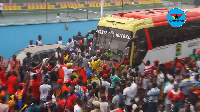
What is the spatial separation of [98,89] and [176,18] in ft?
24.3

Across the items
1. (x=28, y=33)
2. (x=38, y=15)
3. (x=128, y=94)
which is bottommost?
(x=128, y=94)

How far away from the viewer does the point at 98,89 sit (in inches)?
374

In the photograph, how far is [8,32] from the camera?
19359 mm

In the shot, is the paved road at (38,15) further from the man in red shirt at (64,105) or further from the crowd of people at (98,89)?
the man in red shirt at (64,105)

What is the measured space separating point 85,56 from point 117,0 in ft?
55.6

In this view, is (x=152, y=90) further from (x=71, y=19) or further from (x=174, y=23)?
(x=71, y=19)

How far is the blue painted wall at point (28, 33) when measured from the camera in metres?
19.2

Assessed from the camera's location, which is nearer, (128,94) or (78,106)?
(78,106)

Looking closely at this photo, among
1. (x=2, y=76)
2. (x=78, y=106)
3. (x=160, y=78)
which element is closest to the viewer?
(x=78, y=106)

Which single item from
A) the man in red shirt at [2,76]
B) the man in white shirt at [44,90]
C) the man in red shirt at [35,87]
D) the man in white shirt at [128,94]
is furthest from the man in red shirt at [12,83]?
the man in white shirt at [128,94]

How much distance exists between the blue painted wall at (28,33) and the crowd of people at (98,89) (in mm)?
6667

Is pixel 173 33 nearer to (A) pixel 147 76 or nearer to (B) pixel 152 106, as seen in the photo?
(A) pixel 147 76

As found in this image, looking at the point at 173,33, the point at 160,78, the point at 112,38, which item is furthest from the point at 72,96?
the point at 173,33

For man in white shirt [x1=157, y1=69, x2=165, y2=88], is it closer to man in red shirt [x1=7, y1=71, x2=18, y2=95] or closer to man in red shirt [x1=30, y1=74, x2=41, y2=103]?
man in red shirt [x1=30, y1=74, x2=41, y2=103]
